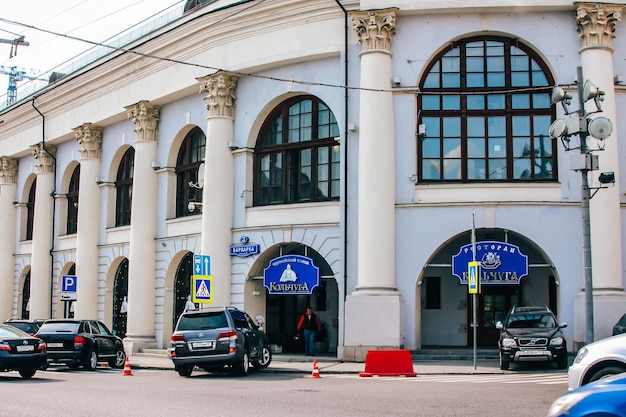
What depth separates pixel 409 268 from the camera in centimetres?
2767

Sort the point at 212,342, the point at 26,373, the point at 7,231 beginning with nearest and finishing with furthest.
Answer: the point at 26,373
the point at 212,342
the point at 7,231

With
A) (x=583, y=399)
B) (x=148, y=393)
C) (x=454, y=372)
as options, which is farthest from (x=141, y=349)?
(x=583, y=399)

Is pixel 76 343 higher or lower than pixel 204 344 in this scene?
lower

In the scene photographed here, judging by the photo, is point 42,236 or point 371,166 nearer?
point 371,166

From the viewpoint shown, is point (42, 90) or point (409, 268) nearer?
point (409, 268)

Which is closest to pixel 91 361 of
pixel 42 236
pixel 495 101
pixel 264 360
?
pixel 264 360

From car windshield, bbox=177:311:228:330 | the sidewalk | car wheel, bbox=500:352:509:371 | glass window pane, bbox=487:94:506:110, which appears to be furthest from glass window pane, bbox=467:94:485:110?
car windshield, bbox=177:311:228:330

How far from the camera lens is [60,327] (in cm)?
2616

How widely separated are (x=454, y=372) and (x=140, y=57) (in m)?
19.8

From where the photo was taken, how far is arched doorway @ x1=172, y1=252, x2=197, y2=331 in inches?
1391

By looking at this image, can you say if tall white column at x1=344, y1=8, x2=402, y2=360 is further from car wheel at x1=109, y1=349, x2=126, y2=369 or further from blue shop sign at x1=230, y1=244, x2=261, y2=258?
car wheel at x1=109, y1=349, x2=126, y2=369

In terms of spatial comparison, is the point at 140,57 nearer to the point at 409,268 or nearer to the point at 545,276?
the point at 409,268

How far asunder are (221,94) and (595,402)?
2599 cm

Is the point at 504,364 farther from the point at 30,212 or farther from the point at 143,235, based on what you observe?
the point at 30,212
